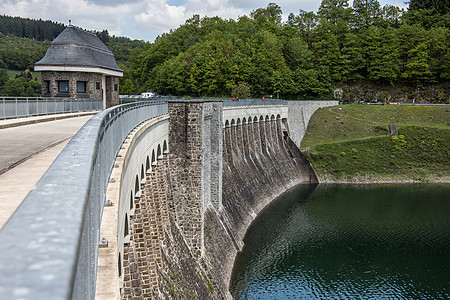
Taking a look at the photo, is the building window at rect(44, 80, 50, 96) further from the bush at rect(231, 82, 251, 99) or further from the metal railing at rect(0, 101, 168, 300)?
the bush at rect(231, 82, 251, 99)

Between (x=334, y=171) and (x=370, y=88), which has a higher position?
(x=370, y=88)

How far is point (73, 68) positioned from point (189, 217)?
60.1 feet

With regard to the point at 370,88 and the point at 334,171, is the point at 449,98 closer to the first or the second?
the point at 370,88

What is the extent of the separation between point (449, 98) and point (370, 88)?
589 inches

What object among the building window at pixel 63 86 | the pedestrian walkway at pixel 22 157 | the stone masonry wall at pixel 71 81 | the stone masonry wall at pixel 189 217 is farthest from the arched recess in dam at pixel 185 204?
the building window at pixel 63 86

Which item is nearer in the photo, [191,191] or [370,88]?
[191,191]

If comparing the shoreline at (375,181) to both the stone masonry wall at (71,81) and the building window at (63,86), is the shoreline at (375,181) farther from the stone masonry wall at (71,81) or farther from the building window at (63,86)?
the building window at (63,86)

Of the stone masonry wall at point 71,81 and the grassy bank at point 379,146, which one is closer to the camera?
the stone masonry wall at point 71,81

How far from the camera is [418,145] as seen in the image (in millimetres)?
63750

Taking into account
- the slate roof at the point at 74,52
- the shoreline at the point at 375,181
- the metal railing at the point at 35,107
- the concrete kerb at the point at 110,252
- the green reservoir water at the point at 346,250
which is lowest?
the green reservoir water at the point at 346,250

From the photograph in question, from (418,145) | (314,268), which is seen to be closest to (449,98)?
(418,145)

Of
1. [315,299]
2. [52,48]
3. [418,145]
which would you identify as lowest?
[315,299]

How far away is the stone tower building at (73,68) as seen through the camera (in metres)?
35.4

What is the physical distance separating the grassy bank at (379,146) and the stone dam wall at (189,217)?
2314cm
